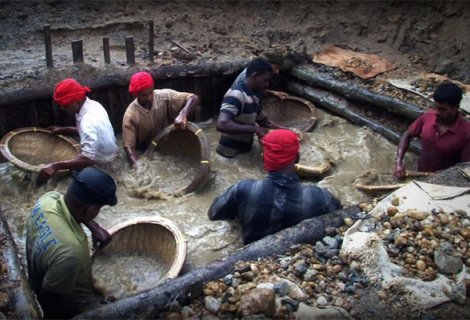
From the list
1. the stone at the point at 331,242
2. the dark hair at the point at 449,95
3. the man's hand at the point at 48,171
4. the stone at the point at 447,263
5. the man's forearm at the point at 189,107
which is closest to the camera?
the stone at the point at 447,263

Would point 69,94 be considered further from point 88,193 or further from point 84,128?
point 88,193

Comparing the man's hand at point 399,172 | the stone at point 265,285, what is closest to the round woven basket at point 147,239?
the stone at point 265,285

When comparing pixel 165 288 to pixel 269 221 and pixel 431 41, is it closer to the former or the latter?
pixel 269 221

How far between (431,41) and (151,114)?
5.56 metres


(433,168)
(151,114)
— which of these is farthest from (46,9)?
(433,168)

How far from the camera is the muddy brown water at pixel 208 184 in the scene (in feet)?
15.7

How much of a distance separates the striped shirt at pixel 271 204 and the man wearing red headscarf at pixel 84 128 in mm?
1743

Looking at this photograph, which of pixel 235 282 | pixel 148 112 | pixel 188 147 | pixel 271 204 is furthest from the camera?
pixel 188 147

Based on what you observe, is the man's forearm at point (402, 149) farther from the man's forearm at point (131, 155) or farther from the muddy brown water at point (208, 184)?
the man's forearm at point (131, 155)

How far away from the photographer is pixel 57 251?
10.1 feet

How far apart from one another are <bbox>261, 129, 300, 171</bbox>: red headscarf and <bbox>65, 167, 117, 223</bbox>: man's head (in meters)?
1.32

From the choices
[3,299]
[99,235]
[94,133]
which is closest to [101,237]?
[99,235]

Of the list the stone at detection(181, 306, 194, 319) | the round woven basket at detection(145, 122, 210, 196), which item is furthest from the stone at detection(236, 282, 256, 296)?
the round woven basket at detection(145, 122, 210, 196)

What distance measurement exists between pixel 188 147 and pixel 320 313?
335 cm
